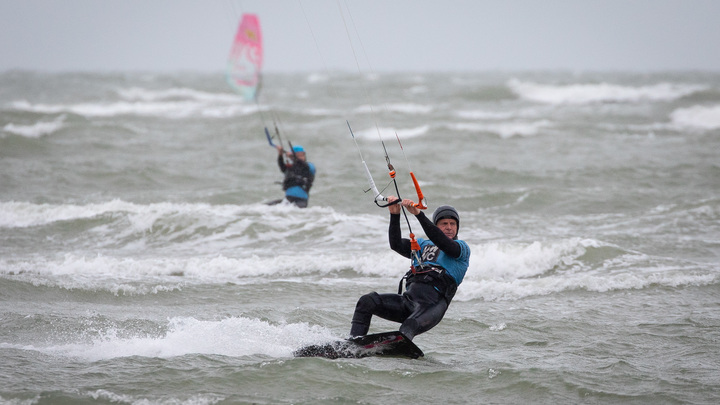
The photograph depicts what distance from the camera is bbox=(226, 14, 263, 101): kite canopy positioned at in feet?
51.3

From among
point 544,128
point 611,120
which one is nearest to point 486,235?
point 544,128

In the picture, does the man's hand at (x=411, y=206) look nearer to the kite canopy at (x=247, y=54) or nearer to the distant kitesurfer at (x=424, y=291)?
the distant kitesurfer at (x=424, y=291)

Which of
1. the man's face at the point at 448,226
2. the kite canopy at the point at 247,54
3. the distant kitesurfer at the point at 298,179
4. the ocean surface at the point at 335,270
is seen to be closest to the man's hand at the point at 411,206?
the man's face at the point at 448,226

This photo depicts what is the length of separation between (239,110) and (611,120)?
1797 centimetres

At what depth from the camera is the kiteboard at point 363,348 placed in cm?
629

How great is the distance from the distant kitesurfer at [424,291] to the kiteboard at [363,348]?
0.30ft

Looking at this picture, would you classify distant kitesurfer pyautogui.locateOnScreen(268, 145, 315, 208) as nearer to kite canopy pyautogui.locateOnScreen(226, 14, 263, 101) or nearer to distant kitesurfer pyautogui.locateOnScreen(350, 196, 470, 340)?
kite canopy pyautogui.locateOnScreen(226, 14, 263, 101)

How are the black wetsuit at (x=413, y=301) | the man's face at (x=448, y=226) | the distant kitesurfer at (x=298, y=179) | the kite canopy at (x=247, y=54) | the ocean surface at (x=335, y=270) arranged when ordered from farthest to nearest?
1. the kite canopy at (x=247, y=54)
2. the distant kitesurfer at (x=298, y=179)
3. the man's face at (x=448, y=226)
4. the black wetsuit at (x=413, y=301)
5. the ocean surface at (x=335, y=270)

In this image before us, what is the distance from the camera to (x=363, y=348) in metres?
6.33

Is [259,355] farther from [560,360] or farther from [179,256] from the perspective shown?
[179,256]

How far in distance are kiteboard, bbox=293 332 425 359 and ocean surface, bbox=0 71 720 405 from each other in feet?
0.33

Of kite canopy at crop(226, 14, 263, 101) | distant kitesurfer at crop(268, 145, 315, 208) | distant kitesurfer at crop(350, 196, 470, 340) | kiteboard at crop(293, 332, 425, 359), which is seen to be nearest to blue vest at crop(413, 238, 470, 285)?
distant kitesurfer at crop(350, 196, 470, 340)

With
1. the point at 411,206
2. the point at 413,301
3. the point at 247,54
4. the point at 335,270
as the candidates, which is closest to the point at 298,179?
the point at 247,54

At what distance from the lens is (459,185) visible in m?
18.5
